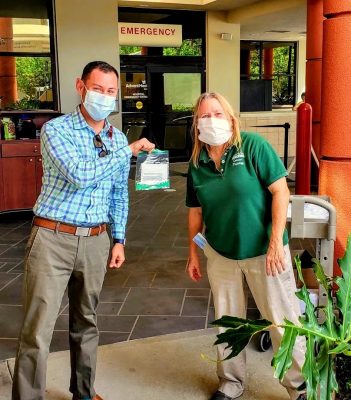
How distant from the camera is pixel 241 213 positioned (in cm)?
265

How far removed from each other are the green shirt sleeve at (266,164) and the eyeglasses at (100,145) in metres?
0.67

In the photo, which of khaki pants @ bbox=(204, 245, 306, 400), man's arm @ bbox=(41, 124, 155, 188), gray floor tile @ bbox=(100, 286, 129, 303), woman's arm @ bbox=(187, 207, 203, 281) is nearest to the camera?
man's arm @ bbox=(41, 124, 155, 188)

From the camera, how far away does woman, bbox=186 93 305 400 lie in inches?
103

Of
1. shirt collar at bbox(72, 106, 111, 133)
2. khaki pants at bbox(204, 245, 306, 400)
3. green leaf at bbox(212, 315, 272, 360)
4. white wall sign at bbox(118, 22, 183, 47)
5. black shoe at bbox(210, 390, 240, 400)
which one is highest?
white wall sign at bbox(118, 22, 183, 47)

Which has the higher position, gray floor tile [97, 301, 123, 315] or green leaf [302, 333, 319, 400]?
green leaf [302, 333, 319, 400]

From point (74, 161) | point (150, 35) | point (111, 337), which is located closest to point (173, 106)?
point (150, 35)

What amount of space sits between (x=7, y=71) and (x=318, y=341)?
25.5 ft

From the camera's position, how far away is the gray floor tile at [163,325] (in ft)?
12.9

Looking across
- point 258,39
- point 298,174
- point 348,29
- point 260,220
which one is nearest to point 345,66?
point 348,29

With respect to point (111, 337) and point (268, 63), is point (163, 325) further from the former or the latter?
point (268, 63)

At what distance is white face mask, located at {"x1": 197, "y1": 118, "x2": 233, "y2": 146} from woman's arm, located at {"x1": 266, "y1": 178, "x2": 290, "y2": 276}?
1.02 ft

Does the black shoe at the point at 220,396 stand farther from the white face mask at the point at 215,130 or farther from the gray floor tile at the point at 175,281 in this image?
the gray floor tile at the point at 175,281

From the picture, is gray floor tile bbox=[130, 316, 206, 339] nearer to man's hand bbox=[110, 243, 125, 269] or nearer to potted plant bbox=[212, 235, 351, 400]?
man's hand bbox=[110, 243, 125, 269]

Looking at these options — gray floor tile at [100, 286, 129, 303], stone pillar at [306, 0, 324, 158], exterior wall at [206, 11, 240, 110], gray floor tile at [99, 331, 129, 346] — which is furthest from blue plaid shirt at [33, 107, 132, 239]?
exterior wall at [206, 11, 240, 110]
